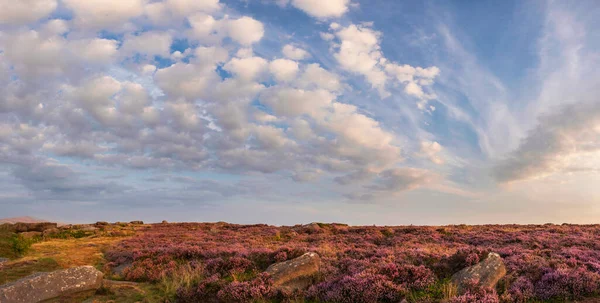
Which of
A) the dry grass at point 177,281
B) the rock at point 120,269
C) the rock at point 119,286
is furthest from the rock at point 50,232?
the dry grass at point 177,281

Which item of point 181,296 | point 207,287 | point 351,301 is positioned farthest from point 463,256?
point 181,296

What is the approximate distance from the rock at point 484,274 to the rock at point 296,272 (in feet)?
16.9

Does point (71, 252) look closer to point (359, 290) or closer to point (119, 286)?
point (119, 286)

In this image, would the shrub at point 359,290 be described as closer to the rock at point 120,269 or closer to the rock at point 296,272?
the rock at point 296,272

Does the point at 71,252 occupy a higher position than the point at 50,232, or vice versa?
the point at 50,232

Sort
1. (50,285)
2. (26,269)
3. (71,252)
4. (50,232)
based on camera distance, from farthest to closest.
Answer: (50,232)
(71,252)
(26,269)
(50,285)

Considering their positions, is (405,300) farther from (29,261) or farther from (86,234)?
(86,234)

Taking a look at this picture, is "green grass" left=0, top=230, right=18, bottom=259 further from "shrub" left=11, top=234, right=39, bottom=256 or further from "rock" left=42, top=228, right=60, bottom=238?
"rock" left=42, top=228, right=60, bottom=238

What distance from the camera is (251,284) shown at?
44.8 ft

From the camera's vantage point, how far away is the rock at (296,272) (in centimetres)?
1402

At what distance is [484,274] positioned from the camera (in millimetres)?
12828

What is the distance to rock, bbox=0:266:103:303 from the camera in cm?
1239

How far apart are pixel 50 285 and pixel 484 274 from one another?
15008 millimetres

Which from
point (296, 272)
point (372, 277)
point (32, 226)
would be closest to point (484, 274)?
point (372, 277)
